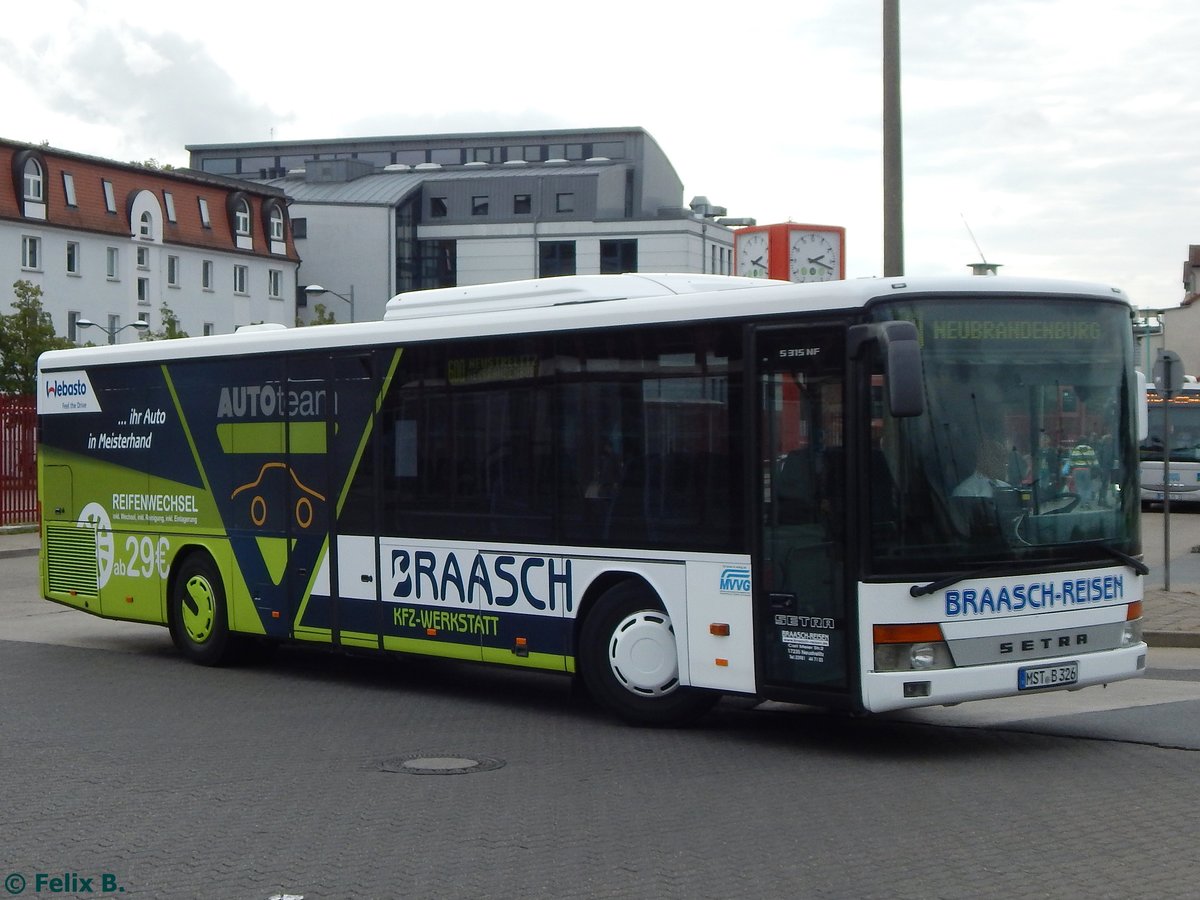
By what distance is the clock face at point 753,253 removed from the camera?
74.4 ft

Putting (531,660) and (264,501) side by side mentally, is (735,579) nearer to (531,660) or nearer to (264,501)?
(531,660)

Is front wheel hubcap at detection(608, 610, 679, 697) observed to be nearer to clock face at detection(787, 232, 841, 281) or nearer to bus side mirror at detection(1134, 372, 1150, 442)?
bus side mirror at detection(1134, 372, 1150, 442)

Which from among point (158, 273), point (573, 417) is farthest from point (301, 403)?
point (158, 273)

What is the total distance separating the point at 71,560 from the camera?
15.9m

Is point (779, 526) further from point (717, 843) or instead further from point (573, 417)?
point (717, 843)

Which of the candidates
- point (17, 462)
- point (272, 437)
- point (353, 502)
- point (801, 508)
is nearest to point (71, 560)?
point (272, 437)

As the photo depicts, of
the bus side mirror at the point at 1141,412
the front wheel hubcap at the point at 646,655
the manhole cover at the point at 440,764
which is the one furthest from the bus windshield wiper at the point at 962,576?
the manhole cover at the point at 440,764

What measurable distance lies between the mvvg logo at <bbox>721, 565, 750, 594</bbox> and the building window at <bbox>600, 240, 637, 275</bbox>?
83.4 meters

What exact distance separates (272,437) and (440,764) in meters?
4.81

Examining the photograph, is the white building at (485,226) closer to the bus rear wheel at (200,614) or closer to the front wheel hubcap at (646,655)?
the bus rear wheel at (200,614)

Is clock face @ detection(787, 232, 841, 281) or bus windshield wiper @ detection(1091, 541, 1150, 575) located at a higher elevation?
clock face @ detection(787, 232, 841, 281)

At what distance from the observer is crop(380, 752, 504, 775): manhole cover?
30.3 feet

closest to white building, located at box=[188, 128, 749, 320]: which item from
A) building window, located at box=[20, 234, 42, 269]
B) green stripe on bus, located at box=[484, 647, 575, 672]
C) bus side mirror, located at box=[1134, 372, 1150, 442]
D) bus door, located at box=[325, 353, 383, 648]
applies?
building window, located at box=[20, 234, 42, 269]

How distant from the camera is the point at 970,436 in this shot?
9438mm
